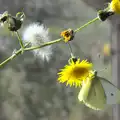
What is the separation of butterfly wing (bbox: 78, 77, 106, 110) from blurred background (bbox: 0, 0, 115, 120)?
9.0 inches

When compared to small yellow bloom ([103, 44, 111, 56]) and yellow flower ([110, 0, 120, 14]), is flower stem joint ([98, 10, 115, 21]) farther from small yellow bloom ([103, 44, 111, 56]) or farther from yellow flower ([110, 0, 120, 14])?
small yellow bloom ([103, 44, 111, 56])

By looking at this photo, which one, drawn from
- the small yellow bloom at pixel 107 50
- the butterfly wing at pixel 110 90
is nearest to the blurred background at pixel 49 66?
the small yellow bloom at pixel 107 50

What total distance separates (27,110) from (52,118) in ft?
0.27

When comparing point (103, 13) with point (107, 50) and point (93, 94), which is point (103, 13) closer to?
point (93, 94)

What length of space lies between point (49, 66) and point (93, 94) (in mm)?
309

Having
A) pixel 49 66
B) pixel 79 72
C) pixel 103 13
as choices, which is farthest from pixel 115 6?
pixel 49 66

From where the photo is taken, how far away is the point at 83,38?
0.96 m

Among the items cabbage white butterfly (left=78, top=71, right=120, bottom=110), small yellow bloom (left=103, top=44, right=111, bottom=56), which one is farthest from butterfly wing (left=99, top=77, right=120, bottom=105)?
small yellow bloom (left=103, top=44, right=111, bottom=56)

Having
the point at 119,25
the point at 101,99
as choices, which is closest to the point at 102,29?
the point at 119,25

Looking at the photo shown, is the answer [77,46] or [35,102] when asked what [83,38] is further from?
[35,102]

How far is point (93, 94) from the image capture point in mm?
624

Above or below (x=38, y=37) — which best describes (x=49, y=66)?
above

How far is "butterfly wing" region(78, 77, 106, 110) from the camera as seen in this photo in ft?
2.02

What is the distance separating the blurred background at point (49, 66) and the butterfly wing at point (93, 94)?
23 centimetres
